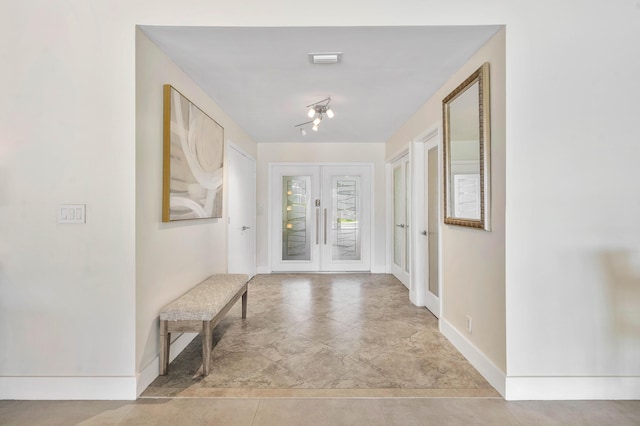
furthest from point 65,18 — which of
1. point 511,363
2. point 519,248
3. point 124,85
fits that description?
point 511,363

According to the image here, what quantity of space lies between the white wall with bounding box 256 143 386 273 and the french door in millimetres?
116

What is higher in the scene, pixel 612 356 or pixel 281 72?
pixel 281 72

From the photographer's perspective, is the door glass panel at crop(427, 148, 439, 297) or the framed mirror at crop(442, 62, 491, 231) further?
the door glass panel at crop(427, 148, 439, 297)

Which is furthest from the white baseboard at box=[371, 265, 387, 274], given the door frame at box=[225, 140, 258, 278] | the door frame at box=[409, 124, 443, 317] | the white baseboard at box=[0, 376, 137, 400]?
the white baseboard at box=[0, 376, 137, 400]

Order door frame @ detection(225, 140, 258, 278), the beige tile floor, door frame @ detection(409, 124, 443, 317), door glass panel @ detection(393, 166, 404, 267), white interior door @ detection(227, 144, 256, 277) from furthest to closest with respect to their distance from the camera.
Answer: door glass panel @ detection(393, 166, 404, 267) → white interior door @ detection(227, 144, 256, 277) → door frame @ detection(225, 140, 258, 278) → door frame @ detection(409, 124, 443, 317) → the beige tile floor

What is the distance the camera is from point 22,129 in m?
1.94

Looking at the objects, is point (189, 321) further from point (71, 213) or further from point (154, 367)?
point (71, 213)

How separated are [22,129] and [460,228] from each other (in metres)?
3.14

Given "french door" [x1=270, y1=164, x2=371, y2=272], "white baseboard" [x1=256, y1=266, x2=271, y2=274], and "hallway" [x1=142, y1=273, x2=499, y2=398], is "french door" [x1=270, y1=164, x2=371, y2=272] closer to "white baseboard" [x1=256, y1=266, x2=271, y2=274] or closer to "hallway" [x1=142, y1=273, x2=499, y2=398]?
"white baseboard" [x1=256, y1=266, x2=271, y2=274]

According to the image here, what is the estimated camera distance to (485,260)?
216 centimetres

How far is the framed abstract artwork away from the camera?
2.26 meters

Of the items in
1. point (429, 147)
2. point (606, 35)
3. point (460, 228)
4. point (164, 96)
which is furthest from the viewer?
point (429, 147)

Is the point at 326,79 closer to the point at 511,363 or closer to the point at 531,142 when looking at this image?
the point at 531,142

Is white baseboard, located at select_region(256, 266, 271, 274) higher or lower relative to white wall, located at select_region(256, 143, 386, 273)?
lower
